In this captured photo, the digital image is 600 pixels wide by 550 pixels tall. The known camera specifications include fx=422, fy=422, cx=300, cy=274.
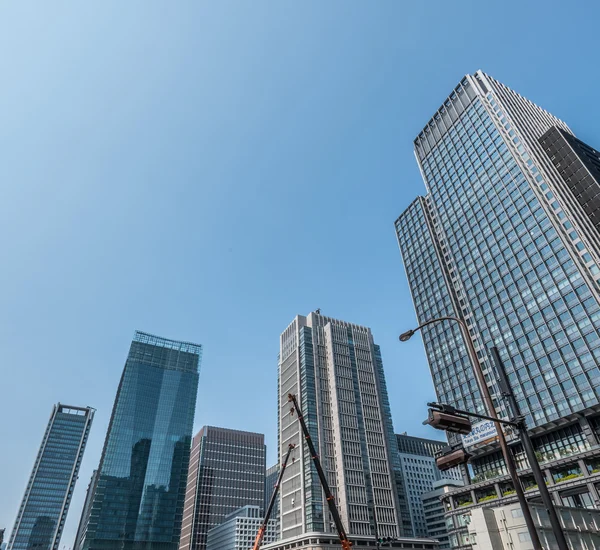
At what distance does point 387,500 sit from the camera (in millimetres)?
116250

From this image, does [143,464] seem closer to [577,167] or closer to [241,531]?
[241,531]

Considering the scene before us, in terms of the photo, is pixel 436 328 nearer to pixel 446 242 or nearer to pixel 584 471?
pixel 446 242

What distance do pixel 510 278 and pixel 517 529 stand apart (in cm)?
6434

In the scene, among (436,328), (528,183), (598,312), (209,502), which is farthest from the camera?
(209,502)

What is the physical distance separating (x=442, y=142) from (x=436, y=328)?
5067 cm

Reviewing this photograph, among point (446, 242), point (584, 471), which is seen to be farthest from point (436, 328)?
point (584, 471)

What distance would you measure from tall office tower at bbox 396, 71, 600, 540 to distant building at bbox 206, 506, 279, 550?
341 ft

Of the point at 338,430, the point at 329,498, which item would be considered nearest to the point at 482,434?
the point at 329,498

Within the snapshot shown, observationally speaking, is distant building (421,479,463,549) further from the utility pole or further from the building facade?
the utility pole

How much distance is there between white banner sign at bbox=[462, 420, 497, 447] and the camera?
15.1 meters

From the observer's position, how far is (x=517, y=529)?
2425cm

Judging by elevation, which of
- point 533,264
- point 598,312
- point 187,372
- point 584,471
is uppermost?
point 187,372

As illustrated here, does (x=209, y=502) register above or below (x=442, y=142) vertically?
below

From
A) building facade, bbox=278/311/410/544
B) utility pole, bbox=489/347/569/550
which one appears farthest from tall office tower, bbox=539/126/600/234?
building facade, bbox=278/311/410/544
